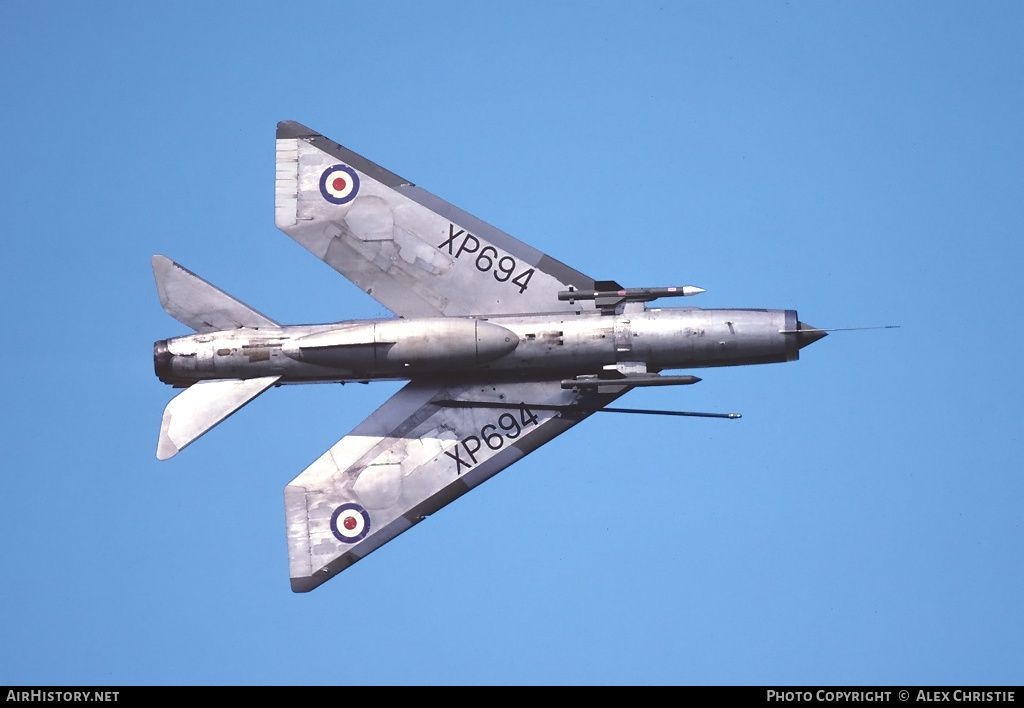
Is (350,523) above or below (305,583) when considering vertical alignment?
above

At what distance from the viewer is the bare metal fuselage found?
3644 centimetres

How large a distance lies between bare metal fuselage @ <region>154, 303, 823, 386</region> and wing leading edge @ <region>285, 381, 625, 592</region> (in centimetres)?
→ 102

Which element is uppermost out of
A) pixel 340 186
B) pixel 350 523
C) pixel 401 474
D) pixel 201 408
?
pixel 340 186

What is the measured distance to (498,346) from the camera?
36531mm

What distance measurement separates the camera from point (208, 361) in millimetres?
36875

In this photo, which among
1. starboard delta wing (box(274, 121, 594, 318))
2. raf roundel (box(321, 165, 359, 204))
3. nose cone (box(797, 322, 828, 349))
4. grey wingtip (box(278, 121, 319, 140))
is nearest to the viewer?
nose cone (box(797, 322, 828, 349))

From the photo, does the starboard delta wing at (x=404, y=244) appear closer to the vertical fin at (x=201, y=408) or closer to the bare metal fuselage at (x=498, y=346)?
the bare metal fuselage at (x=498, y=346)

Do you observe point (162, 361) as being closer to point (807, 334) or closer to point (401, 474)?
point (401, 474)

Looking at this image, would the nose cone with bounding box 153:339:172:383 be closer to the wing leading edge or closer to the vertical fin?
the vertical fin

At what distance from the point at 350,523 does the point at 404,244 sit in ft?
18.6

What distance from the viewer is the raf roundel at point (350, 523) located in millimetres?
37562

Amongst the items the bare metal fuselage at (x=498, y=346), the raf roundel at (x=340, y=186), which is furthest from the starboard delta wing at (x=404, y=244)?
the bare metal fuselage at (x=498, y=346)

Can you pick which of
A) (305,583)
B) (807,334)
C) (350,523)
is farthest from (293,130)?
(807,334)

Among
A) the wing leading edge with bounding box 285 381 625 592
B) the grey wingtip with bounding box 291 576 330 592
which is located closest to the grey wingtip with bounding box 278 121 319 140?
the wing leading edge with bounding box 285 381 625 592
